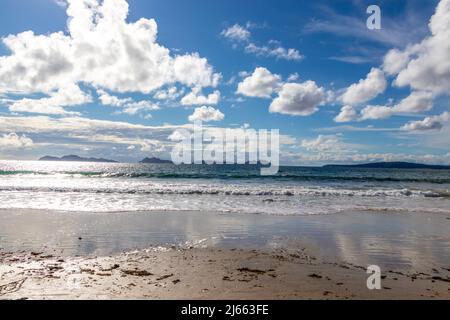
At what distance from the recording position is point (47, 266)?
7.39 m

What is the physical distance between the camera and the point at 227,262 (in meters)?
7.96

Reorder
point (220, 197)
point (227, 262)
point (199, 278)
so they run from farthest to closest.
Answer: point (220, 197) → point (227, 262) → point (199, 278)

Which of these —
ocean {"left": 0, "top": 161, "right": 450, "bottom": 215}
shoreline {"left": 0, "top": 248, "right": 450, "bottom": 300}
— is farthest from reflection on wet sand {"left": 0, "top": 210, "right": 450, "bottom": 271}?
ocean {"left": 0, "top": 161, "right": 450, "bottom": 215}

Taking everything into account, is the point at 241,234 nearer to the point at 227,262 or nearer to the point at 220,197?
the point at 227,262

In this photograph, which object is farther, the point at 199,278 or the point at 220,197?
the point at 220,197

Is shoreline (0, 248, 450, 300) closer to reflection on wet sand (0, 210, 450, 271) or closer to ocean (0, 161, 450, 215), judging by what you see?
reflection on wet sand (0, 210, 450, 271)

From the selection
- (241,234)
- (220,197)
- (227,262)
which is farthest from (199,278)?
(220,197)

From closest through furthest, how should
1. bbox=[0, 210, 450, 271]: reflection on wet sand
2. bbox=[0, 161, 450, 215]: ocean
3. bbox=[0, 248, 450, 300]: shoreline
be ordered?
bbox=[0, 248, 450, 300]: shoreline, bbox=[0, 210, 450, 271]: reflection on wet sand, bbox=[0, 161, 450, 215]: ocean

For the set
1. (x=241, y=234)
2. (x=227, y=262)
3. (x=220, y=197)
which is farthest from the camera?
(x=220, y=197)

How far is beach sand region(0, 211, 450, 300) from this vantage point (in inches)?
237

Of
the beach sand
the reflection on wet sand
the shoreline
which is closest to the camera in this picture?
the shoreline

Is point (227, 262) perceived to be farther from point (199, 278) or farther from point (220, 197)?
point (220, 197)
